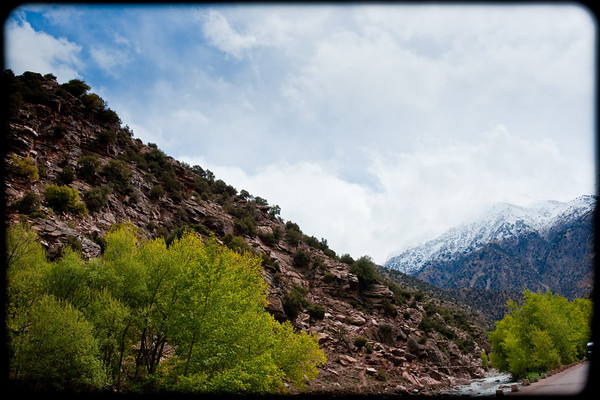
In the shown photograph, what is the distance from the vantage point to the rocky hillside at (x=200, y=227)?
20484 millimetres

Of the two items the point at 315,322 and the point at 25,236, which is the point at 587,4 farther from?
the point at 315,322

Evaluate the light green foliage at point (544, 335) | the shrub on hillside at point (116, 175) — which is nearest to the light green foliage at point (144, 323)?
the shrub on hillside at point (116, 175)

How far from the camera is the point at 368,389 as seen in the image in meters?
20.1

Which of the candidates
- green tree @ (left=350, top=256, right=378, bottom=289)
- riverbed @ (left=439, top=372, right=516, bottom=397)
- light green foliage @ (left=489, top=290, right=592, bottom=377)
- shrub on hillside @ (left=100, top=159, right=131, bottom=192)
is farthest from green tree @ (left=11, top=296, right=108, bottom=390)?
green tree @ (left=350, top=256, right=378, bottom=289)

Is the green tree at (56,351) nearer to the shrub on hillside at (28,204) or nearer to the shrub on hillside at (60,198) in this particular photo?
the shrub on hillside at (28,204)

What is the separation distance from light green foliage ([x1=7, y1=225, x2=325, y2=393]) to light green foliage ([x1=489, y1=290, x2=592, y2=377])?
19.6 meters

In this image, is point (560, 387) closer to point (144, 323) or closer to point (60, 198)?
point (144, 323)

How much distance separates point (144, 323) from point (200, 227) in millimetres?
19566

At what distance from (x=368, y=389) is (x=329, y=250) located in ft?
86.4

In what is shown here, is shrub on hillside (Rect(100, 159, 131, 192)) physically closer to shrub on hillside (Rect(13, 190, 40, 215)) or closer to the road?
shrub on hillside (Rect(13, 190, 40, 215))

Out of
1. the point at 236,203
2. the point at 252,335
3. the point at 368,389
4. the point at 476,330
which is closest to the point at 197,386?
the point at 252,335

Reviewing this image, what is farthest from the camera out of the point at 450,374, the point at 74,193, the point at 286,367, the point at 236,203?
the point at 236,203

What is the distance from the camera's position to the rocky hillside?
20484 mm

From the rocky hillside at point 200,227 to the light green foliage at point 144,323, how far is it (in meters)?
2.89
